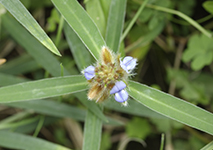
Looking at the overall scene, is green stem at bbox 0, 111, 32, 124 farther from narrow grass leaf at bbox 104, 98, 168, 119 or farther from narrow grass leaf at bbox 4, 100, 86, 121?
narrow grass leaf at bbox 104, 98, 168, 119

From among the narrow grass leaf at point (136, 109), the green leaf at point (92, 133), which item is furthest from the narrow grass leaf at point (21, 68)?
the green leaf at point (92, 133)

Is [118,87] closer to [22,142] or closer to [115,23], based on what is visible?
[115,23]

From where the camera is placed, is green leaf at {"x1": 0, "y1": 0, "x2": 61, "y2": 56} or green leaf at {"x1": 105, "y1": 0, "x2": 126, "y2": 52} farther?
green leaf at {"x1": 105, "y1": 0, "x2": 126, "y2": 52}

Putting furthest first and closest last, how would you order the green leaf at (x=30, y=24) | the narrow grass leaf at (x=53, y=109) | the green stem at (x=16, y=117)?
the green stem at (x=16, y=117) → the narrow grass leaf at (x=53, y=109) → the green leaf at (x=30, y=24)

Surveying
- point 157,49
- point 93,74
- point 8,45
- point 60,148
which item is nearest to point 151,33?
point 157,49

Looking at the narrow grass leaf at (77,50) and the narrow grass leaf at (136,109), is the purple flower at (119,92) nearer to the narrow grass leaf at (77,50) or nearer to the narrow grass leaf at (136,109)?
the narrow grass leaf at (77,50)

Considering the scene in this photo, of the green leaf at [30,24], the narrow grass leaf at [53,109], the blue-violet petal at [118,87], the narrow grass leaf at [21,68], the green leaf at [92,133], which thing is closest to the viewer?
the blue-violet petal at [118,87]

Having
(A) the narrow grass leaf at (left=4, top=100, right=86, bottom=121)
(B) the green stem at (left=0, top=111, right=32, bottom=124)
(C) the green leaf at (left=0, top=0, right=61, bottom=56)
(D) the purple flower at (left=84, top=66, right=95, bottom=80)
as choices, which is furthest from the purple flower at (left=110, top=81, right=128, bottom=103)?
(B) the green stem at (left=0, top=111, right=32, bottom=124)
